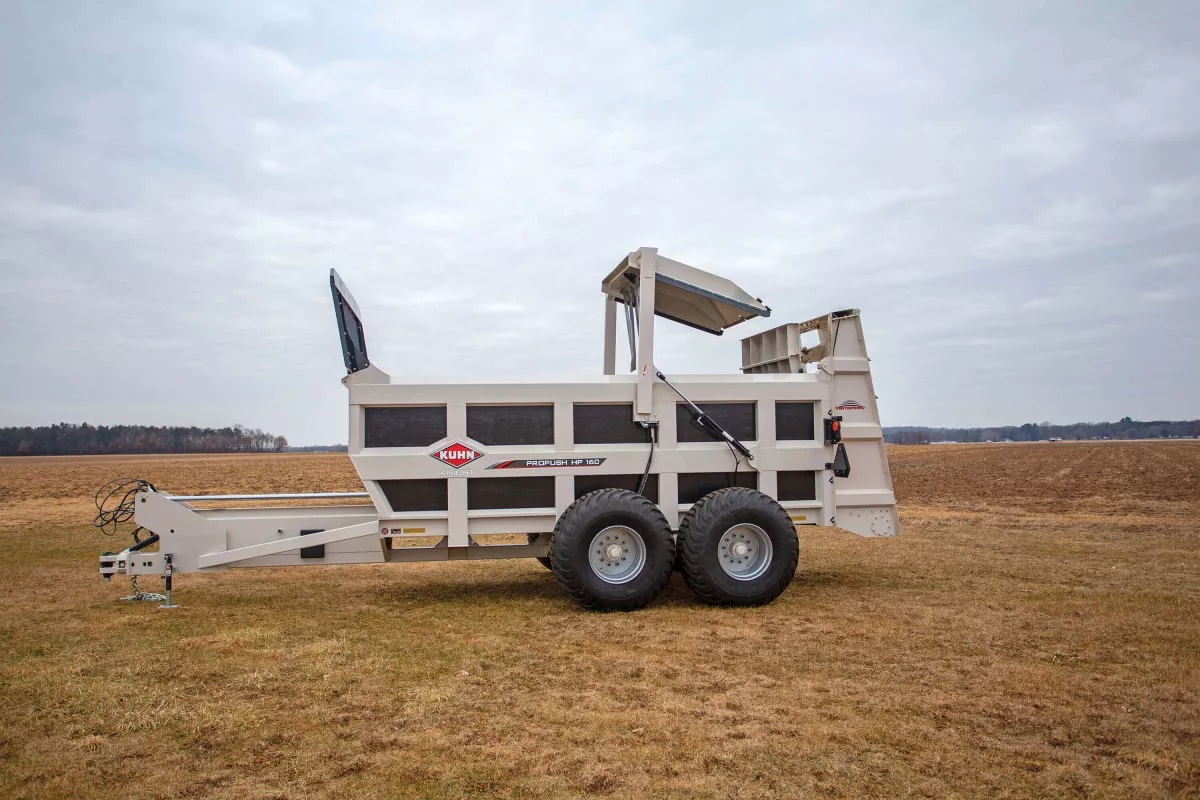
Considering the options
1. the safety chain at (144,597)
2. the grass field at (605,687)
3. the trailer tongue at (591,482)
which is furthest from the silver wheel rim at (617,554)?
the safety chain at (144,597)

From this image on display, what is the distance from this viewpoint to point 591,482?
26.5ft

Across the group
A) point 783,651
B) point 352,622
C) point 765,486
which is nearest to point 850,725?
point 783,651

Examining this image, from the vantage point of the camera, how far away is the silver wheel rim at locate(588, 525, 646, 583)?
24.9ft

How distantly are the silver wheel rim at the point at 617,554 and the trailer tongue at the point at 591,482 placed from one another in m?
0.01

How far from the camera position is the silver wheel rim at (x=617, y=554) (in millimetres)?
7580

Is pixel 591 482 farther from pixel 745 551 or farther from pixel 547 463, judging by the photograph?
pixel 745 551

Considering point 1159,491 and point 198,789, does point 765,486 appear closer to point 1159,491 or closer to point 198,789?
point 198,789

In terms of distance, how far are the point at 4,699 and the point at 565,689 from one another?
133 inches

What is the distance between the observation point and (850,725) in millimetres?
4527

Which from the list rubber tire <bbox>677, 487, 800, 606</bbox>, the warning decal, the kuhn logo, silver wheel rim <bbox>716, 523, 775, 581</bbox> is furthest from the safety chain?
silver wheel rim <bbox>716, 523, 775, 581</bbox>

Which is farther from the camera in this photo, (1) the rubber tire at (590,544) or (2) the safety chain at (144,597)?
(2) the safety chain at (144,597)

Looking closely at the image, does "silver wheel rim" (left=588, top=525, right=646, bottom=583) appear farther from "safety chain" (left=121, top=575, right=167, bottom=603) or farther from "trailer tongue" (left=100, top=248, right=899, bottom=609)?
"safety chain" (left=121, top=575, right=167, bottom=603)

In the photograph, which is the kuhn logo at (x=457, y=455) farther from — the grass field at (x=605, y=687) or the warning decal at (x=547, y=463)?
the grass field at (x=605, y=687)

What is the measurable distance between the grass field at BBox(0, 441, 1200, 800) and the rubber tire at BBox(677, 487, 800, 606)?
194 mm
